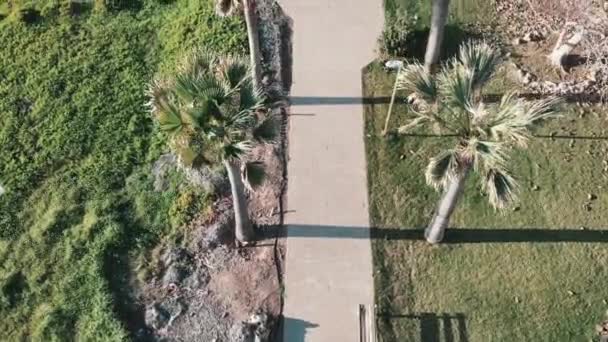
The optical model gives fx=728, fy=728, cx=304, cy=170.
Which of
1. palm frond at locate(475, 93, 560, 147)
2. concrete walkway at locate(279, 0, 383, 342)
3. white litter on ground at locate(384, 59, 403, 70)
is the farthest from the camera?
white litter on ground at locate(384, 59, 403, 70)

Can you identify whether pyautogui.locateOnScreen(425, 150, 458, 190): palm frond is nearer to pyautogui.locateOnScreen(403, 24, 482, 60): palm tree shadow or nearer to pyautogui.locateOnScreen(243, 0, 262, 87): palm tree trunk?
pyautogui.locateOnScreen(243, 0, 262, 87): palm tree trunk

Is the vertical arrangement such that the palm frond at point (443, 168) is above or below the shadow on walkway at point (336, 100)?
below

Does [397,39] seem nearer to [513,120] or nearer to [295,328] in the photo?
[513,120]

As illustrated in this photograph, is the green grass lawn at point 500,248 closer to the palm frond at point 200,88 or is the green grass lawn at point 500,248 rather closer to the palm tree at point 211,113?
the palm tree at point 211,113

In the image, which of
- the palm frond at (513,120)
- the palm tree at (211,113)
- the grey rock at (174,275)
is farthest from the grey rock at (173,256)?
the palm frond at (513,120)

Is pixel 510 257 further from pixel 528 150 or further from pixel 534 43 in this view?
pixel 534 43

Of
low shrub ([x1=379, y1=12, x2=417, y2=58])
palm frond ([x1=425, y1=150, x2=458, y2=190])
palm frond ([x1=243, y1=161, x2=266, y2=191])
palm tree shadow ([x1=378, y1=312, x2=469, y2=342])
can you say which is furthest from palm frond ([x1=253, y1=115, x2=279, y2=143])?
low shrub ([x1=379, y1=12, x2=417, y2=58])
